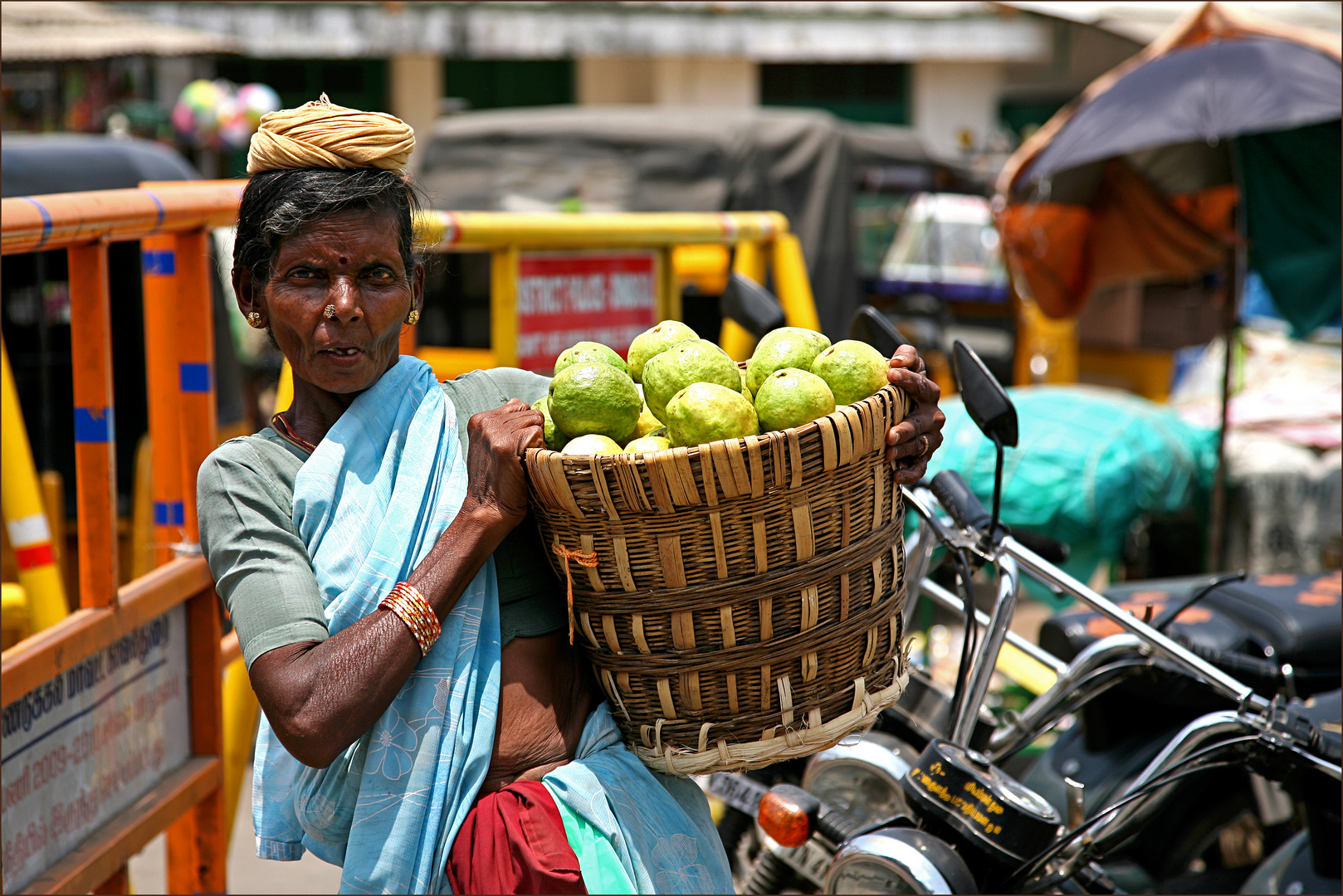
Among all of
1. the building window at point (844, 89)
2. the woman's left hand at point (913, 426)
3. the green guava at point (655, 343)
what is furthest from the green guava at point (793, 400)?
the building window at point (844, 89)

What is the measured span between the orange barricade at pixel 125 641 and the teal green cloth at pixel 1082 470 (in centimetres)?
305

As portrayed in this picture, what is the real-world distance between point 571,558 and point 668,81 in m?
15.6

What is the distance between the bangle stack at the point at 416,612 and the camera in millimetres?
1422

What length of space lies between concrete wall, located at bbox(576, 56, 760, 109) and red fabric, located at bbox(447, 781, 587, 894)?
51.0ft

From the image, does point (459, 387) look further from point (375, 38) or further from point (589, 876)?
point (375, 38)

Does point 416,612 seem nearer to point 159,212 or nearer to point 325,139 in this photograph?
point 325,139

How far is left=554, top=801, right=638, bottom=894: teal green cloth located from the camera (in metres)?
1.49

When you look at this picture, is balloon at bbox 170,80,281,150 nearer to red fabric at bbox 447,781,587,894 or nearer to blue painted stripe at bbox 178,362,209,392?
blue painted stripe at bbox 178,362,209,392

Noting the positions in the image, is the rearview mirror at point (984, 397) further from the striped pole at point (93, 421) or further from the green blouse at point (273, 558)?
the striped pole at point (93, 421)

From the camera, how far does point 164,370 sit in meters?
2.73

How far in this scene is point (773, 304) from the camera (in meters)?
3.11

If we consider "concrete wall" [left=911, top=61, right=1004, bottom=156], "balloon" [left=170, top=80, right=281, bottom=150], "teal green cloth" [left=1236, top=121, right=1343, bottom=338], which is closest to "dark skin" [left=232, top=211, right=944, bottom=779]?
"teal green cloth" [left=1236, top=121, right=1343, bottom=338]

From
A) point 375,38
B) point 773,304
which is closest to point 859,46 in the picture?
point 375,38

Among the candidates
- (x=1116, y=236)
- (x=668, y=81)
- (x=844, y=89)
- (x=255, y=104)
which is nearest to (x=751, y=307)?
(x=1116, y=236)
